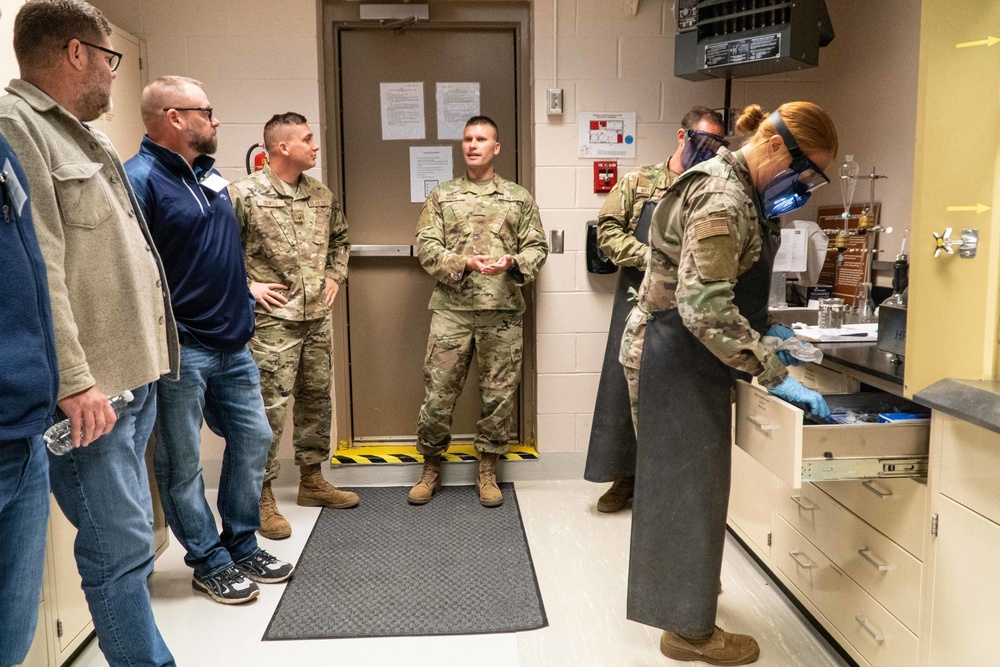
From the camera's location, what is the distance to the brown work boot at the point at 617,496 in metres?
3.37

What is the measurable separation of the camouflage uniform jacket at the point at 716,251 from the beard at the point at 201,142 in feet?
4.78

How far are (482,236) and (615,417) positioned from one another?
1006 mm

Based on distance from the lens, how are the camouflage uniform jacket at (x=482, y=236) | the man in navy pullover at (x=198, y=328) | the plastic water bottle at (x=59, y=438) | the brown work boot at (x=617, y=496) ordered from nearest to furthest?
the plastic water bottle at (x=59, y=438) → the man in navy pullover at (x=198, y=328) → the brown work boot at (x=617, y=496) → the camouflage uniform jacket at (x=482, y=236)

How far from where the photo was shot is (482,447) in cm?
360

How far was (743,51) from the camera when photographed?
3037 mm

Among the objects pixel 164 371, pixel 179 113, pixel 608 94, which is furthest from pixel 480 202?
pixel 164 371

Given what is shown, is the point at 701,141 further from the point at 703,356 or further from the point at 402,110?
the point at 402,110

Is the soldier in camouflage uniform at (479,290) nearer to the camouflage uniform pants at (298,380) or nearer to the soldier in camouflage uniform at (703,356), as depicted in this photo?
the camouflage uniform pants at (298,380)

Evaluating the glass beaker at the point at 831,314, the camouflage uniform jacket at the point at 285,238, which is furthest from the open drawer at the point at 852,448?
the camouflage uniform jacket at the point at 285,238

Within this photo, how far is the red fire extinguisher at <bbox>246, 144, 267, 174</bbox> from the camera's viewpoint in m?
Result: 3.53

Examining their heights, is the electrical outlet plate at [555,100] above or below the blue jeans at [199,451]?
above

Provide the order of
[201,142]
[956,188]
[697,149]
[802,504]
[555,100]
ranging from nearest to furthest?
1. [956,188]
2. [802,504]
3. [201,142]
4. [697,149]
5. [555,100]

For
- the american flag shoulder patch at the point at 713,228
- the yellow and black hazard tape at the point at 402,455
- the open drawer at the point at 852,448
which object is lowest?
the yellow and black hazard tape at the point at 402,455

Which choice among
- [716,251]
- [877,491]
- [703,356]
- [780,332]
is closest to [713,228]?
[716,251]
